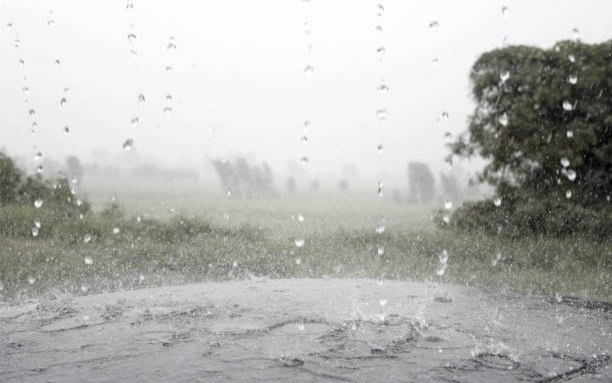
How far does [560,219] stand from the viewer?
13.0 metres

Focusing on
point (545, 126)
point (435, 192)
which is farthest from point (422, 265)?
point (435, 192)

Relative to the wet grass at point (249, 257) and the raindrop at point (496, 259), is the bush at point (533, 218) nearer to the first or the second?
the wet grass at point (249, 257)

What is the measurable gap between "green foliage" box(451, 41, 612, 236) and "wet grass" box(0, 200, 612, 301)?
751mm

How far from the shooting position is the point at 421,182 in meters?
45.6

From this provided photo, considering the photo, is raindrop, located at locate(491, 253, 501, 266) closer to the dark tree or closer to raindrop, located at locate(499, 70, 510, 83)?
raindrop, located at locate(499, 70, 510, 83)

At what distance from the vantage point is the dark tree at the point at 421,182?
45.8 meters

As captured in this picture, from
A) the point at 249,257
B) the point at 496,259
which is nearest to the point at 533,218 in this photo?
the point at 496,259

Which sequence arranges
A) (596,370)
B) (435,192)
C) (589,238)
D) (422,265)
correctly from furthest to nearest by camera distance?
(435,192) → (589,238) → (422,265) → (596,370)

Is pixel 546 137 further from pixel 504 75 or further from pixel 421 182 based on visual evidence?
pixel 421 182

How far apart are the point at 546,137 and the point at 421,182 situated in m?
32.4

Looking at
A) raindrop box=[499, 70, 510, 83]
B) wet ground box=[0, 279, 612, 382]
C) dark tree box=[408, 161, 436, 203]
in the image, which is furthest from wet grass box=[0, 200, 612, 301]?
dark tree box=[408, 161, 436, 203]

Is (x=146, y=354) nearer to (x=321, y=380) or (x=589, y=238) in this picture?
(x=321, y=380)

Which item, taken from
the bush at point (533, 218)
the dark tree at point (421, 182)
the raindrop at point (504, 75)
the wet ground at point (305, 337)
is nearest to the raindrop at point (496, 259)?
the bush at point (533, 218)

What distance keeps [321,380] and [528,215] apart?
1090cm
